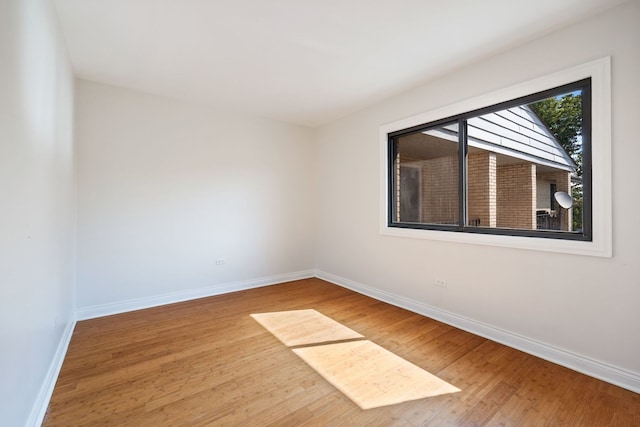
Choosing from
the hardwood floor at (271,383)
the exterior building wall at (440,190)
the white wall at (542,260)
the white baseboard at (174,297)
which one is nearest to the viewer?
the hardwood floor at (271,383)

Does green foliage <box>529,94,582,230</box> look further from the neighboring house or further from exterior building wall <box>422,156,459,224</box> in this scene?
exterior building wall <box>422,156,459,224</box>

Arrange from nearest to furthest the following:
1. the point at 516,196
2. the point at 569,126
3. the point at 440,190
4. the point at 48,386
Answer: the point at 48,386, the point at 569,126, the point at 516,196, the point at 440,190

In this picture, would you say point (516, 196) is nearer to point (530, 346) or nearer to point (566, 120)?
point (566, 120)

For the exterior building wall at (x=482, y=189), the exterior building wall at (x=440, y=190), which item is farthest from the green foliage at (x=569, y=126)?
the exterior building wall at (x=440, y=190)

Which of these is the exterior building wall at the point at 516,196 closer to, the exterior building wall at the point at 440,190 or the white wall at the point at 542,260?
the white wall at the point at 542,260

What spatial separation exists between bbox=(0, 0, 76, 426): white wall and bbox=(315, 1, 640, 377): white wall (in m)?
3.34

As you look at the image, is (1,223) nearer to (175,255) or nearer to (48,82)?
(48,82)

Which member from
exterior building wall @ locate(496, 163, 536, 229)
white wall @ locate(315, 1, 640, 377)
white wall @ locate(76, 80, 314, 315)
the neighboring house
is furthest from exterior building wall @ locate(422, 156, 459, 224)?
white wall @ locate(76, 80, 314, 315)

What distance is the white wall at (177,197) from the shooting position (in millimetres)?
3277

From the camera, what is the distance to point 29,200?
1568 mm

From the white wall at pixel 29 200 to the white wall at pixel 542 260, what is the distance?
10.9ft

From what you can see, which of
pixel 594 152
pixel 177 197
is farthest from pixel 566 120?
pixel 177 197

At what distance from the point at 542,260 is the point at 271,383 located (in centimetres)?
244

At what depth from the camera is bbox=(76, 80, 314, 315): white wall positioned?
3.28 metres
